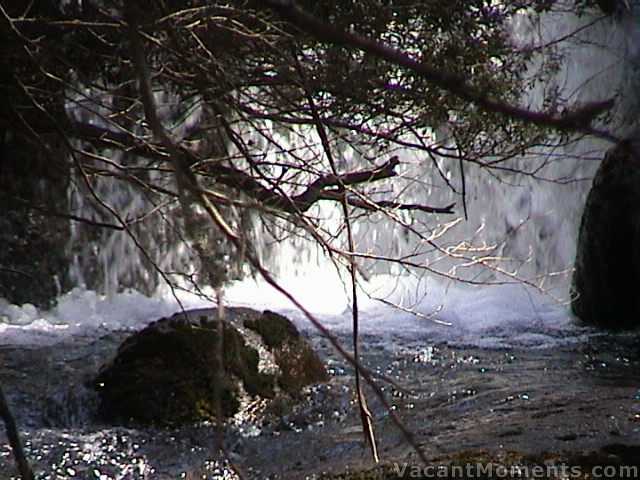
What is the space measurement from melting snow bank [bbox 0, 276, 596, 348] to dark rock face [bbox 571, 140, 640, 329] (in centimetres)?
24

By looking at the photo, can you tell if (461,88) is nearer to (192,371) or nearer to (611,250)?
(192,371)

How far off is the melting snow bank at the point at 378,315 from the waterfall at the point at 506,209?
0.87ft

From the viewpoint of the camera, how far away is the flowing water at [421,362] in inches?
143

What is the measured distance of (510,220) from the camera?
32.6 ft

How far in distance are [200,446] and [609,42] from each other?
21.6 feet

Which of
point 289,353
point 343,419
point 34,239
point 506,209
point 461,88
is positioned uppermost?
point 506,209

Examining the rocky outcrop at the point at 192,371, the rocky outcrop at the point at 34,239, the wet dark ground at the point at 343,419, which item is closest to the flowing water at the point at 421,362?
the wet dark ground at the point at 343,419

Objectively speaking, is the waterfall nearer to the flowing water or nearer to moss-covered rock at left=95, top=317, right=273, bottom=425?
the flowing water

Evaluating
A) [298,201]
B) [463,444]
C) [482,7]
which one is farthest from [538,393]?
[482,7]

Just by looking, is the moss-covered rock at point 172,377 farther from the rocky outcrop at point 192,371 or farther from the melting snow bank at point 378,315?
the melting snow bank at point 378,315

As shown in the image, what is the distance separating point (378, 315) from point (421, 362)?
70.7 inches

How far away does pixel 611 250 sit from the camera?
739 centimetres

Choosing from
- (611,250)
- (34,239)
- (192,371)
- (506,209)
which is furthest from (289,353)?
(506,209)

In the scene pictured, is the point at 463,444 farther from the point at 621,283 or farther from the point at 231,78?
the point at 621,283
